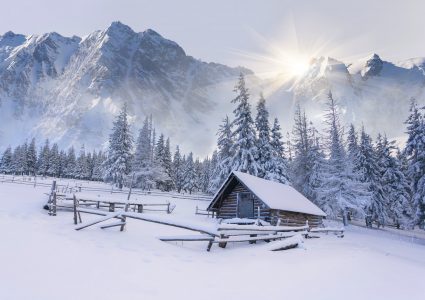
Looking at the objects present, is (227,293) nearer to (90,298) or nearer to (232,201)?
(90,298)

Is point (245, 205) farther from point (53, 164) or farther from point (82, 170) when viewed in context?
point (53, 164)

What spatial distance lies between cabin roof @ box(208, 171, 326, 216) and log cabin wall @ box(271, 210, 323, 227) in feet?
2.17

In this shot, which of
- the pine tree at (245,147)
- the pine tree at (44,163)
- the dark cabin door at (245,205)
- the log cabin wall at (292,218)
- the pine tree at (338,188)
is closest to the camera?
the log cabin wall at (292,218)

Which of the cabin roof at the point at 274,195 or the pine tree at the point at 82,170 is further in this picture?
the pine tree at the point at 82,170

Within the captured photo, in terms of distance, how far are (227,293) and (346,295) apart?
2.99 m

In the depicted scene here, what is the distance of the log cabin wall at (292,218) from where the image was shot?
25.7 metres

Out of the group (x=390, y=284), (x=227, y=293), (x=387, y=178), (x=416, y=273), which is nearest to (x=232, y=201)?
(x=416, y=273)

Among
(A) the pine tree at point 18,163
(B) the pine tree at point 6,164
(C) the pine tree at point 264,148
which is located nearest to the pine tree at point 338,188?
(C) the pine tree at point 264,148

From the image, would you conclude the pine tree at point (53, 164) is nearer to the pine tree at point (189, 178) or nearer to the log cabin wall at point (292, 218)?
the pine tree at point (189, 178)

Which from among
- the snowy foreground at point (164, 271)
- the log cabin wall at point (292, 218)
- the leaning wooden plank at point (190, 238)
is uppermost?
the log cabin wall at point (292, 218)

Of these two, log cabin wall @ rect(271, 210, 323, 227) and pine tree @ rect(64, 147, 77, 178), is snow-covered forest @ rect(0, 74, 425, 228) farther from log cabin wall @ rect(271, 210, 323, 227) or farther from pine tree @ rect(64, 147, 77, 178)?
pine tree @ rect(64, 147, 77, 178)

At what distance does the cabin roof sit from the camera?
25.5m

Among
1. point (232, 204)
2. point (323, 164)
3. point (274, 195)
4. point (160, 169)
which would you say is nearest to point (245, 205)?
point (232, 204)

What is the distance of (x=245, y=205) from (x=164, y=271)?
1977 centimetres
